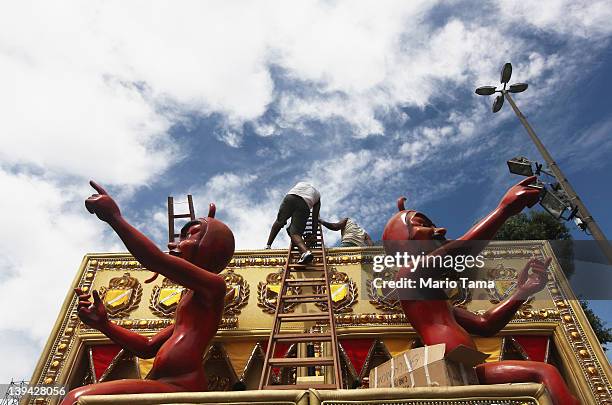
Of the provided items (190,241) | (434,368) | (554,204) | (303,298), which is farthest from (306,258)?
(554,204)

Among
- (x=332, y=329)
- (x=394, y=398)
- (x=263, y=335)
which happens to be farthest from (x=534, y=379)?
(x=263, y=335)

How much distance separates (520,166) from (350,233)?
9.88 ft

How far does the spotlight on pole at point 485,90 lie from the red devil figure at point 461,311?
3.69 m

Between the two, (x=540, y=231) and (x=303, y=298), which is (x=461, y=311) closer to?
(x=303, y=298)

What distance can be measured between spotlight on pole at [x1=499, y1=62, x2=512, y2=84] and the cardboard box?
5.66 meters

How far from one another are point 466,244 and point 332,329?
1.60m

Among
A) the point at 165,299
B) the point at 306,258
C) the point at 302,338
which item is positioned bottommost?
the point at 302,338

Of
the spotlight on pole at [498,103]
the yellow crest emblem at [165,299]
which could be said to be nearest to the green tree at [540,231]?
the spotlight on pole at [498,103]

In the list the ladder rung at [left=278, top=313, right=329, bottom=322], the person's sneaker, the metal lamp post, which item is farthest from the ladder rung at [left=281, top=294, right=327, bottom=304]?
the metal lamp post

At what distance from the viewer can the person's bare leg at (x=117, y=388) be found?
11.3 ft

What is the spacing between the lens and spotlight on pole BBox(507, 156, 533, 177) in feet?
22.0

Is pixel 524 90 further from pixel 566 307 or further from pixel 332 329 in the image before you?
pixel 332 329

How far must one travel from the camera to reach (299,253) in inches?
251

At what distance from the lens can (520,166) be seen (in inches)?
267
